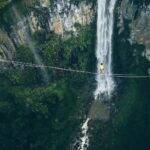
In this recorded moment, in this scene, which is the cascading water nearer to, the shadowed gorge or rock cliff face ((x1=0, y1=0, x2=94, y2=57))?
the shadowed gorge

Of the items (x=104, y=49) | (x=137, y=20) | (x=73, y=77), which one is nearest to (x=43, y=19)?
(x=73, y=77)

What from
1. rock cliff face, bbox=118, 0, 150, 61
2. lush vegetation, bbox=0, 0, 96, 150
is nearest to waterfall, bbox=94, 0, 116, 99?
lush vegetation, bbox=0, 0, 96, 150

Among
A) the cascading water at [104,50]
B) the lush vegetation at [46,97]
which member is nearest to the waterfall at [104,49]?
the cascading water at [104,50]

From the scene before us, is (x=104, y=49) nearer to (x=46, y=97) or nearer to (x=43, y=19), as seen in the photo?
(x=43, y=19)

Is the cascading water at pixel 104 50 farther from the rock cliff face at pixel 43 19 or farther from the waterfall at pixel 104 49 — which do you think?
the rock cliff face at pixel 43 19

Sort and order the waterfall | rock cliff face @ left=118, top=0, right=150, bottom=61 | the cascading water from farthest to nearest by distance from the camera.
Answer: the waterfall
the cascading water
rock cliff face @ left=118, top=0, right=150, bottom=61

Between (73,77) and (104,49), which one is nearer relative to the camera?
(73,77)

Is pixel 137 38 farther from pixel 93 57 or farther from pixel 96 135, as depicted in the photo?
pixel 96 135

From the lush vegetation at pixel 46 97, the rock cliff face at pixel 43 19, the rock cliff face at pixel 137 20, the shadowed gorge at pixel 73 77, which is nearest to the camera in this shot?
the rock cliff face at pixel 43 19
